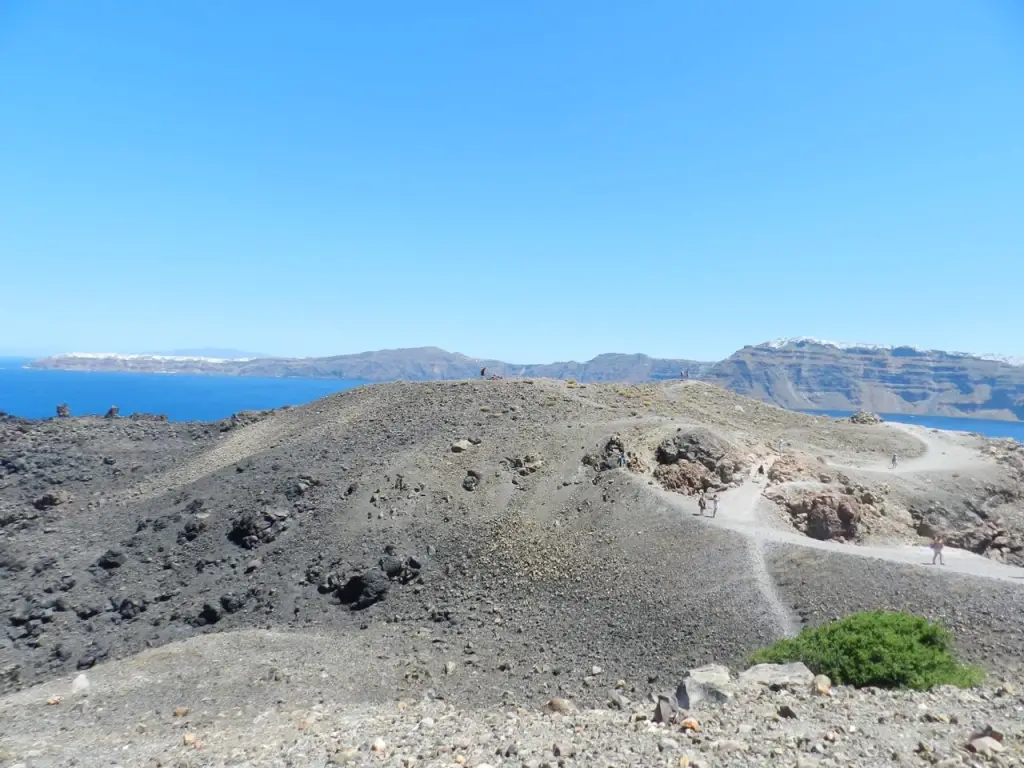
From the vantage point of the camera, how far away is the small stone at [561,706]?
16656 mm

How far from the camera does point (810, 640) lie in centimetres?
1770

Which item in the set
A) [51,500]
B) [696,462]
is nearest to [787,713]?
[696,462]

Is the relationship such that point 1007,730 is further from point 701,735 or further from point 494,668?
point 494,668

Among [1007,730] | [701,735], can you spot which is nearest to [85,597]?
[701,735]

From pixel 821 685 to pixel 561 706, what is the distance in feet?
20.8

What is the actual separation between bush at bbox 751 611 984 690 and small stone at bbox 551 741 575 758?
25.2ft

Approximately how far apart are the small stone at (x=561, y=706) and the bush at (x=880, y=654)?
5.53 metres

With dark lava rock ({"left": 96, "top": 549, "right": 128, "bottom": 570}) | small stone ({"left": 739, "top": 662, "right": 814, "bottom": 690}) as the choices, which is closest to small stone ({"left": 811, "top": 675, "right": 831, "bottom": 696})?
small stone ({"left": 739, "top": 662, "right": 814, "bottom": 690})

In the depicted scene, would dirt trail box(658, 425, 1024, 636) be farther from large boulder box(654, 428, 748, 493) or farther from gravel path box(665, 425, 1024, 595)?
large boulder box(654, 428, 748, 493)

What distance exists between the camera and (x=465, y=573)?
26266 mm

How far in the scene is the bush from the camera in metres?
15.5

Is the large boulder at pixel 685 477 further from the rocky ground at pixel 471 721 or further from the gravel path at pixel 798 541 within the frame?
the rocky ground at pixel 471 721

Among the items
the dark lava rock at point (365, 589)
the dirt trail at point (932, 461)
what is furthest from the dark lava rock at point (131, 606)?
the dirt trail at point (932, 461)

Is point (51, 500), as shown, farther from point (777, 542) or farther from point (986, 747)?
point (986, 747)
